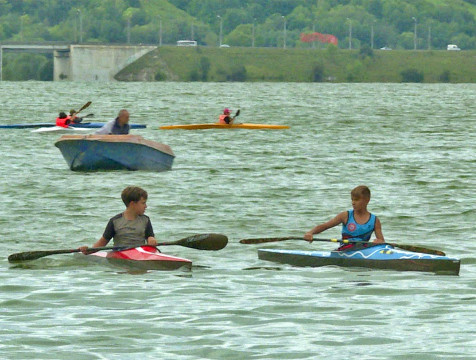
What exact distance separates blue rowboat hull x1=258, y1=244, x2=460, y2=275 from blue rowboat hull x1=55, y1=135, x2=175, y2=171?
620 inches

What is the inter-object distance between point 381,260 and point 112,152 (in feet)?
57.1

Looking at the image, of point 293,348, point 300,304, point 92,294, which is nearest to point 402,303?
point 300,304

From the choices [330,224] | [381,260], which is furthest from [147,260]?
[381,260]

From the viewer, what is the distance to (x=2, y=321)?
14508 mm

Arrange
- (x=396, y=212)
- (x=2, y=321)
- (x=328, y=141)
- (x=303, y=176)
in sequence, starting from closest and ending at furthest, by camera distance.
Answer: (x=2, y=321) < (x=396, y=212) < (x=303, y=176) < (x=328, y=141)

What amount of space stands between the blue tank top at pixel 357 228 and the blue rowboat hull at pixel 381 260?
0.29 m

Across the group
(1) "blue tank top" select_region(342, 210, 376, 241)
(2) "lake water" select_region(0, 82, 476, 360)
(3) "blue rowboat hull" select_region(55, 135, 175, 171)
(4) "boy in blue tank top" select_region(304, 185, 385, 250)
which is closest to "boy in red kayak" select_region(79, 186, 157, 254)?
(2) "lake water" select_region(0, 82, 476, 360)

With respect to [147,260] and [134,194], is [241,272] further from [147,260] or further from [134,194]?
[134,194]

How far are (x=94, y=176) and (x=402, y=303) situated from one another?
63.6 ft

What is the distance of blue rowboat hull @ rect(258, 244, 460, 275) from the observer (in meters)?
17.6

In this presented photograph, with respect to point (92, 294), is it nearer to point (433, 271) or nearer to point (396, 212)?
point (433, 271)

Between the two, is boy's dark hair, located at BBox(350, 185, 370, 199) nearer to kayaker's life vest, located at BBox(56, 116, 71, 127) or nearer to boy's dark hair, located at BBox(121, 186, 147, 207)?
boy's dark hair, located at BBox(121, 186, 147, 207)

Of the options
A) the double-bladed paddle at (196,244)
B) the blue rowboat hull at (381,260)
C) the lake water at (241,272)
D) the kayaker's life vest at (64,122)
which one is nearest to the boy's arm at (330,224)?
the blue rowboat hull at (381,260)

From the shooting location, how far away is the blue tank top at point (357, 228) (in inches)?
714
